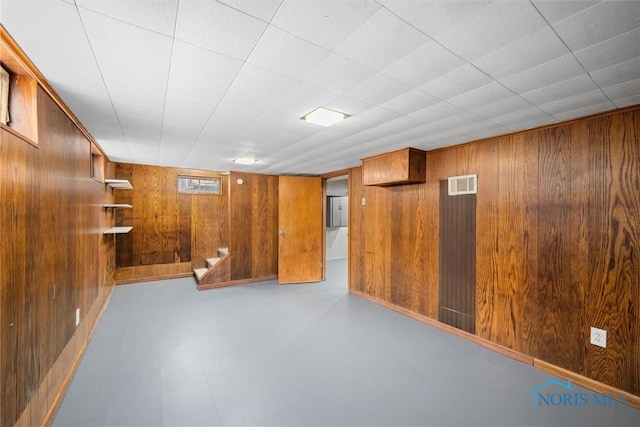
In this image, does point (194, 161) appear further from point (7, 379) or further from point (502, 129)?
point (502, 129)

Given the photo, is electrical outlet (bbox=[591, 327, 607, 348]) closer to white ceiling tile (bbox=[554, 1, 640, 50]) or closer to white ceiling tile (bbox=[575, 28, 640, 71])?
white ceiling tile (bbox=[575, 28, 640, 71])

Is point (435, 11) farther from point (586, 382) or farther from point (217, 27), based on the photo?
point (586, 382)

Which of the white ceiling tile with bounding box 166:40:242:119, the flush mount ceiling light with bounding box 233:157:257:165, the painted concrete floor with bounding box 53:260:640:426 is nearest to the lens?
the white ceiling tile with bounding box 166:40:242:119

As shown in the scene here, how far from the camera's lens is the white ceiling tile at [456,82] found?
1515 millimetres

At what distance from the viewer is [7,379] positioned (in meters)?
1.28

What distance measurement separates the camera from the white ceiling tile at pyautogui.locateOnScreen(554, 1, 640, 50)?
1036 millimetres

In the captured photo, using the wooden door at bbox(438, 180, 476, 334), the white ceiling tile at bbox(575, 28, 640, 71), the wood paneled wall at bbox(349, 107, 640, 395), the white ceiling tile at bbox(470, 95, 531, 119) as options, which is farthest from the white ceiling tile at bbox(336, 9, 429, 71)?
the wooden door at bbox(438, 180, 476, 334)

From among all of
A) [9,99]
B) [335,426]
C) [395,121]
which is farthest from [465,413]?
[9,99]

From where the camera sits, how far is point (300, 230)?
214 inches

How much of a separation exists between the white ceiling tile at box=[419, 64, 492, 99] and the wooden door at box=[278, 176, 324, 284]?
149 inches

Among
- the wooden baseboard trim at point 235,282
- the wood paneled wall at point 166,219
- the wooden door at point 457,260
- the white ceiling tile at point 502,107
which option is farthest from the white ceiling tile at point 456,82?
the wood paneled wall at point 166,219

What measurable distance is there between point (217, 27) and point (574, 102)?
2359 millimetres

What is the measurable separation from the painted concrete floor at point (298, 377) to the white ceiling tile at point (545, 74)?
2187mm

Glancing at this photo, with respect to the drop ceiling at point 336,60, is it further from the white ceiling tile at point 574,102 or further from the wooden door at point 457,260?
the wooden door at point 457,260
